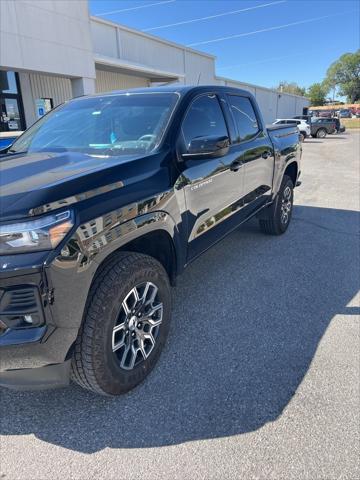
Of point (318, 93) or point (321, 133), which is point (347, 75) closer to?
point (318, 93)

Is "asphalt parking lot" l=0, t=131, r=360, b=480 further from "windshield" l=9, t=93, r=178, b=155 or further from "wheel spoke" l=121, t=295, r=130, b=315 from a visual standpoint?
"windshield" l=9, t=93, r=178, b=155

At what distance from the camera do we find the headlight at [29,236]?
1821 millimetres

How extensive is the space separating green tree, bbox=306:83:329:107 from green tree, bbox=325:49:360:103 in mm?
3846

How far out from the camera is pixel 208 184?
10.5 feet

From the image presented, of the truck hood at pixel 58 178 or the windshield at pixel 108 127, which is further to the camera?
the windshield at pixel 108 127

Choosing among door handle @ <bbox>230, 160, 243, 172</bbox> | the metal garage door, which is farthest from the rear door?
the metal garage door

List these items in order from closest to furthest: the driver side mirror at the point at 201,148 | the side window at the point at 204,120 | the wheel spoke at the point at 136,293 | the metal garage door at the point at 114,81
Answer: the wheel spoke at the point at 136,293 → the driver side mirror at the point at 201,148 → the side window at the point at 204,120 → the metal garage door at the point at 114,81

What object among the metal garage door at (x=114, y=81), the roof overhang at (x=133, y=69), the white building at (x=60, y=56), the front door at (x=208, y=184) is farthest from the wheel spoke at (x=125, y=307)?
the metal garage door at (x=114, y=81)

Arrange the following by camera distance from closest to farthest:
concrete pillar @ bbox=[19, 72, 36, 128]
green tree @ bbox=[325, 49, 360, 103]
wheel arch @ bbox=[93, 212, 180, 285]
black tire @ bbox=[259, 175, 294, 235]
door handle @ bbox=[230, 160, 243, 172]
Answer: wheel arch @ bbox=[93, 212, 180, 285], door handle @ bbox=[230, 160, 243, 172], black tire @ bbox=[259, 175, 294, 235], concrete pillar @ bbox=[19, 72, 36, 128], green tree @ bbox=[325, 49, 360, 103]

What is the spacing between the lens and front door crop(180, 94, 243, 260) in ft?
9.78

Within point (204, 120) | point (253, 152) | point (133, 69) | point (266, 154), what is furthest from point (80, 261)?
point (133, 69)

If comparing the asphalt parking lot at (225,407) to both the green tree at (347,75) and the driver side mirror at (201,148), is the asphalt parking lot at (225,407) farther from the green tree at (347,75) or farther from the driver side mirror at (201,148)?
the green tree at (347,75)

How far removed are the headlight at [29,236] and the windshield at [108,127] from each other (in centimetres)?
107

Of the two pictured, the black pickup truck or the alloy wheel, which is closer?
the black pickup truck
